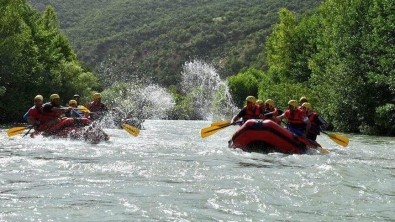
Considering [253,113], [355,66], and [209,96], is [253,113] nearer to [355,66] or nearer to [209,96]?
[355,66]

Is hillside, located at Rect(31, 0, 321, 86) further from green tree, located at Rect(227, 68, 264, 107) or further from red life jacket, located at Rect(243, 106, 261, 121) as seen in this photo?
red life jacket, located at Rect(243, 106, 261, 121)

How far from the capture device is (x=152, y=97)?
214 ft

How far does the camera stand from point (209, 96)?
76250 mm

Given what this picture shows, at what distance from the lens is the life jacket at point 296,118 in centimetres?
1583

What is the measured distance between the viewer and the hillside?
342 feet

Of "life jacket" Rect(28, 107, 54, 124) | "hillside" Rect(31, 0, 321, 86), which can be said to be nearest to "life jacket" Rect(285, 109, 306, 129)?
"life jacket" Rect(28, 107, 54, 124)

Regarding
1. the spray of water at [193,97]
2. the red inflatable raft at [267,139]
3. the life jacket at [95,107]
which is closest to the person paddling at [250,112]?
the red inflatable raft at [267,139]

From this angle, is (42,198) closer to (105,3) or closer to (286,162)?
(286,162)

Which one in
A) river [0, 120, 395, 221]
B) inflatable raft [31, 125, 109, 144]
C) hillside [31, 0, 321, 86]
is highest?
hillside [31, 0, 321, 86]

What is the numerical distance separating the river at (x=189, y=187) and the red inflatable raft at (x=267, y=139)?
108 centimetres

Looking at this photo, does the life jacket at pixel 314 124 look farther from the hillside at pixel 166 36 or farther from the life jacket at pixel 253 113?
the hillside at pixel 166 36

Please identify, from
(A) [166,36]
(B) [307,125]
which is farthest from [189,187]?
(A) [166,36]

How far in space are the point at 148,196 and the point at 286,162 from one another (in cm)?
511

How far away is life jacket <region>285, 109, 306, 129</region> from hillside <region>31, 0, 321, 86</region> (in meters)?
84.5
